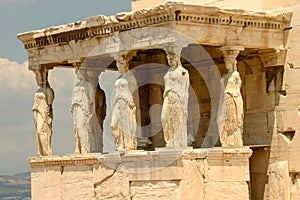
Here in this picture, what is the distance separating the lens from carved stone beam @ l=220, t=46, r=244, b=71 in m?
18.7

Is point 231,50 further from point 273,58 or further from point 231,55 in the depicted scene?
point 273,58

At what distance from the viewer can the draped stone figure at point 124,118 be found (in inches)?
742

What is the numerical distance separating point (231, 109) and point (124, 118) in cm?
184

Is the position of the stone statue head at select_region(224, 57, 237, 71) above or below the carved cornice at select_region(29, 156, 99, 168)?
above

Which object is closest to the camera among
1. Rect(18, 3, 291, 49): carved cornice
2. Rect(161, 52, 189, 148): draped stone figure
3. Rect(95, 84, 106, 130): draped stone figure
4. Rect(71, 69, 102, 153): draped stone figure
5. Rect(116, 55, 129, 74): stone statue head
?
Rect(18, 3, 291, 49): carved cornice

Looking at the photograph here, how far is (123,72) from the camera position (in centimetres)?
1903

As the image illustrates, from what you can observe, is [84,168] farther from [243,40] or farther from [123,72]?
[243,40]

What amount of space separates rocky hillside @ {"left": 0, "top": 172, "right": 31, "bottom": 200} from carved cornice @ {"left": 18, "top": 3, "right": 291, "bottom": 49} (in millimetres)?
79323

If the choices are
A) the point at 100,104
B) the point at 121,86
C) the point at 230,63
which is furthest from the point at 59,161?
the point at 230,63

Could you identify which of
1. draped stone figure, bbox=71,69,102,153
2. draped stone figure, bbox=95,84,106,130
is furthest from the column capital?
draped stone figure, bbox=95,84,106,130

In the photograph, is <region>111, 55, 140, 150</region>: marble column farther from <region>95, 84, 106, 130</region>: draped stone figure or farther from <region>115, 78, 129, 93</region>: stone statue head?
<region>95, 84, 106, 130</region>: draped stone figure

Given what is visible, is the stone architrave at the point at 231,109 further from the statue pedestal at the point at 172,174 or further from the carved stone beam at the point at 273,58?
the carved stone beam at the point at 273,58

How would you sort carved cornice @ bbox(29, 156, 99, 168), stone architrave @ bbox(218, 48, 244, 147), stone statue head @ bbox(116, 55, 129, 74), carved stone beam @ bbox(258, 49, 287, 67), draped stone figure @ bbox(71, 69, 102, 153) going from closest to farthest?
stone architrave @ bbox(218, 48, 244, 147) → stone statue head @ bbox(116, 55, 129, 74) → carved stone beam @ bbox(258, 49, 287, 67) → carved cornice @ bbox(29, 156, 99, 168) → draped stone figure @ bbox(71, 69, 102, 153)

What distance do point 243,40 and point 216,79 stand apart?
1618 mm
